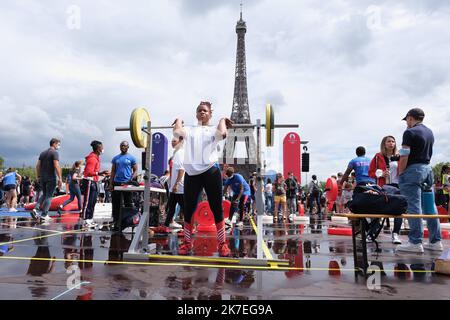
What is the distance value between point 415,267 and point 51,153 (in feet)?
25.7

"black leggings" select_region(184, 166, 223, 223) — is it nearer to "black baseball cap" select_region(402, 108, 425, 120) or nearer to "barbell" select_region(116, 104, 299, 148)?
"barbell" select_region(116, 104, 299, 148)

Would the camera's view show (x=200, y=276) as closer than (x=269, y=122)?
Yes

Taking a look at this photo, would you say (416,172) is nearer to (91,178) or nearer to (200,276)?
(200,276)

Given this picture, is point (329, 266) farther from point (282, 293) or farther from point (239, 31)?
point (239, 31)

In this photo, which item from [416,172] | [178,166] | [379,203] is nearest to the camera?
[379,203]

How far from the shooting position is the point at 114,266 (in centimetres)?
376

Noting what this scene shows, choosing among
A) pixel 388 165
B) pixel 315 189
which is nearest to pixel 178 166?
pixel 388 165

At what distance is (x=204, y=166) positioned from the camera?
4.36 m

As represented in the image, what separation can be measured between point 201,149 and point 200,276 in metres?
1.69

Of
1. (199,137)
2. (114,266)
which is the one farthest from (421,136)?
(114,266)

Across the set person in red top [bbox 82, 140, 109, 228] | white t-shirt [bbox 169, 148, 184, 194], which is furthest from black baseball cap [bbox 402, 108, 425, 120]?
person in red top [bbox 82, 140, 109, 228]

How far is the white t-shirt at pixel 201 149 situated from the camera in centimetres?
435

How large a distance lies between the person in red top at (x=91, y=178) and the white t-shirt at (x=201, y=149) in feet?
13.6

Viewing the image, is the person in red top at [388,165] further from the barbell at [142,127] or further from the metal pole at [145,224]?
the metal pole at [145,224]
